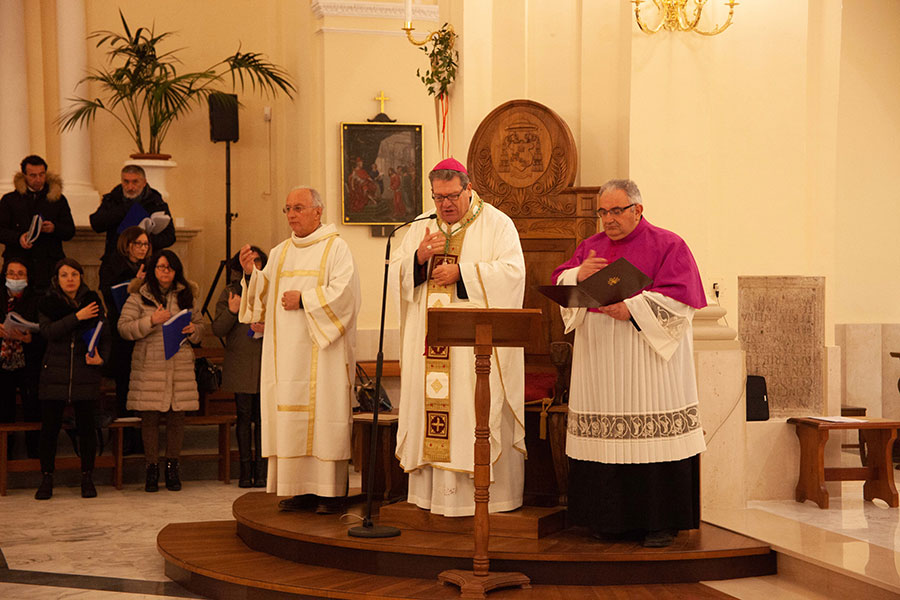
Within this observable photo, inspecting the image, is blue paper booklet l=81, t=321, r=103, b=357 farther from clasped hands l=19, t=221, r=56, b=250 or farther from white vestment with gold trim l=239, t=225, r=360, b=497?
white vestment with gold trim l=239, t=225, r=360, b=497

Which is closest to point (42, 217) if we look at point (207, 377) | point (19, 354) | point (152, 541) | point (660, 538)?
point (19, 354)

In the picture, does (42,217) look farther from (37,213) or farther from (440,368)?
(440,368)

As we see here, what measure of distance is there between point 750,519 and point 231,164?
7.68 m

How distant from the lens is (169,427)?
8469mm

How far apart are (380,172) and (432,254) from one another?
537 centimetres

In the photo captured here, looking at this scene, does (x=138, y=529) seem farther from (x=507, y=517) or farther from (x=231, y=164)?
(x=231, y=164)

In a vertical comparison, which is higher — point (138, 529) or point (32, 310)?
point (32, 310)

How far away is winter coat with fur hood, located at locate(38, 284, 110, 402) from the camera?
7.98m

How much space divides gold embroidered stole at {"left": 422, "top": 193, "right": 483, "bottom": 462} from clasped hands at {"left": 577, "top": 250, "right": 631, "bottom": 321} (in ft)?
2.53

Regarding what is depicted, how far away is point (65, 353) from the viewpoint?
805 centimetres

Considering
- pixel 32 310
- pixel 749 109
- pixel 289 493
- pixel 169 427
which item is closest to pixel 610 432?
pixel 289 493

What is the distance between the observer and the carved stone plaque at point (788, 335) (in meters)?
7.26

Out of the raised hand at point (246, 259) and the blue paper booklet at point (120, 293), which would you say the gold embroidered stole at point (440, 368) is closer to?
the raised hand at point (246, 259)

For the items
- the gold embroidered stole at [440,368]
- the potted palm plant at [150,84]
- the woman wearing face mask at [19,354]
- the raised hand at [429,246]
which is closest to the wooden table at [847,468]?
the gold embroidered stole at [440,368]
